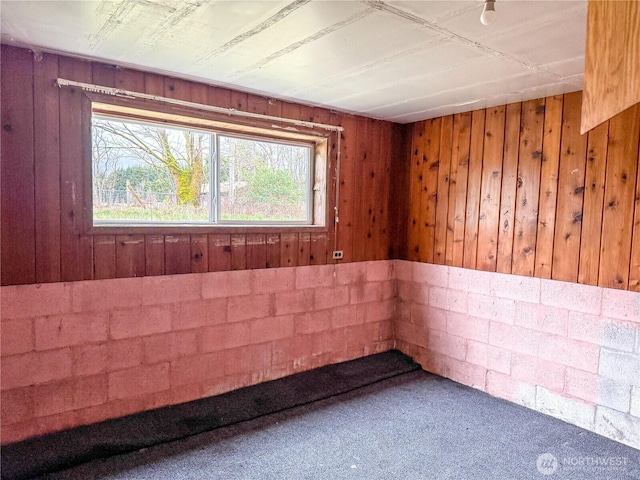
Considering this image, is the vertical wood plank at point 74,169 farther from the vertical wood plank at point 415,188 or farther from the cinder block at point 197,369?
the vertical wood plank at point 415,188

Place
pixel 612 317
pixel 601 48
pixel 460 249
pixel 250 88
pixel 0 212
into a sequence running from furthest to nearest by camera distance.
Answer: pixel 460 249 < pixel 250 88 < pixel 612 317 < pixel 0 212 < pixel 601 48

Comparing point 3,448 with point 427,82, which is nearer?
point 3,448

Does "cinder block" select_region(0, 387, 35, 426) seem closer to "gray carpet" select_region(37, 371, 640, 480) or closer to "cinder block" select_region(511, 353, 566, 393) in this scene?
"gray carpet" select_region(37, 371, 640, 480)

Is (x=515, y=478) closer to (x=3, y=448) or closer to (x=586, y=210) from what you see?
(x=586, y=210)

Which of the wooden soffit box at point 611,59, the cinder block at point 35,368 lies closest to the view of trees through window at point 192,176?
the cinder block at point 35,368

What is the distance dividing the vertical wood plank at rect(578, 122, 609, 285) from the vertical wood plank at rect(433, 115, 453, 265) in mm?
1113

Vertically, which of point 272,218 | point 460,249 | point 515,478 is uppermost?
point 272,218

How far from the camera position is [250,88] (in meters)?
3.00

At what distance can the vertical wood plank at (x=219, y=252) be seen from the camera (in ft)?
9.94

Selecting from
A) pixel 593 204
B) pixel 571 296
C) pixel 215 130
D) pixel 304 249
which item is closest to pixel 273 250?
pixel 304 249

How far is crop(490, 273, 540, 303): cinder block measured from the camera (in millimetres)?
3137

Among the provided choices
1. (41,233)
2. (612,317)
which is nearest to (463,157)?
(612,317)

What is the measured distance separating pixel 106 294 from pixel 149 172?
2.82ft

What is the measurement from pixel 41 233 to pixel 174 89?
121 centimetres
